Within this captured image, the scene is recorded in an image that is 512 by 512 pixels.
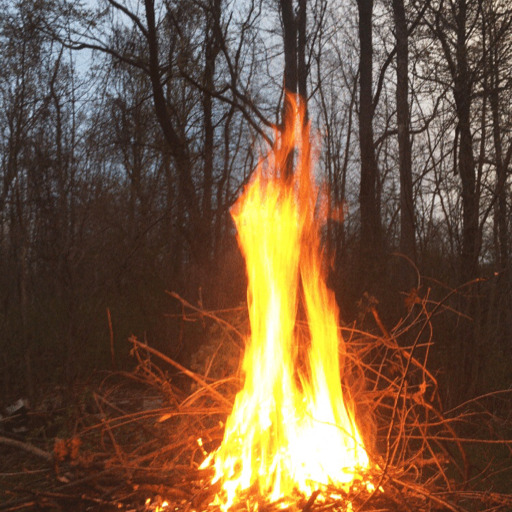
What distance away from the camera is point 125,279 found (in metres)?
11.7

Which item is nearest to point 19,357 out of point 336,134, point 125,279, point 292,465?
point 125,279

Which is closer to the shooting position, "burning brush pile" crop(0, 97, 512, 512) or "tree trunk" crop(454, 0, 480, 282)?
"burning brush pile" crop(0, 97, 512, 512)

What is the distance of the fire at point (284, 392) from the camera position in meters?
3.56

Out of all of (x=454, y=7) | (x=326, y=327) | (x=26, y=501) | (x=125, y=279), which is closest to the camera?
(x=26, y=501)

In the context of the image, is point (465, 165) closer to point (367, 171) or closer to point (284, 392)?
point (367, 171)

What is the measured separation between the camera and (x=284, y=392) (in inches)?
151

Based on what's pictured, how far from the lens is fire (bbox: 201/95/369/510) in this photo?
356cm

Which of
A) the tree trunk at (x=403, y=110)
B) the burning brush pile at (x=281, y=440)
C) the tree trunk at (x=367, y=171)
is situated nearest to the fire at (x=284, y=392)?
the burning brush pile at (x=281, y=440)

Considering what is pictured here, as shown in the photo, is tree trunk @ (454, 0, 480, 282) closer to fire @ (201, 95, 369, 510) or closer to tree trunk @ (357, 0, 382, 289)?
tree trunk @ (357, 0, 382, 289)

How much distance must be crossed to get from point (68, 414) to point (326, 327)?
382 centimetres

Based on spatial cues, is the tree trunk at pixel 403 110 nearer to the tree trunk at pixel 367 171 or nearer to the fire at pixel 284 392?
the tree trunk at pixel 367 171

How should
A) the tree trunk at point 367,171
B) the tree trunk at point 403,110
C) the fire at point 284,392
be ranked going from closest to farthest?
the fire at point 284,392
the tree trunk at point 367,171
the tree trunk at point 403,110

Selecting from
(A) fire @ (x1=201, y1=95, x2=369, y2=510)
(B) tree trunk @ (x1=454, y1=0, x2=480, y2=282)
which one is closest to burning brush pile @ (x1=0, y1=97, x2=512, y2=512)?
(A) fire @ (x1=201, y1=95, x2=369, y2=510)

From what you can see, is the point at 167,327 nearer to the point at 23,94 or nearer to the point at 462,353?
the point at 23,94
